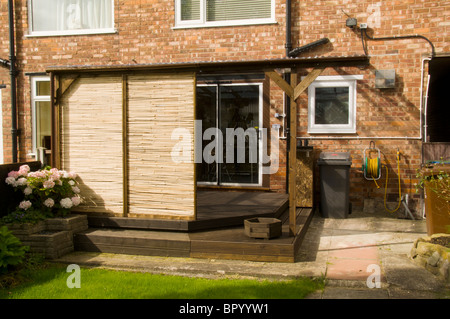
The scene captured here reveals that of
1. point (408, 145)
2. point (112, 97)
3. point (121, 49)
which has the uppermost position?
point (121, 49)

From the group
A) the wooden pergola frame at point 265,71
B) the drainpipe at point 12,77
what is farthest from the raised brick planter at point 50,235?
the drainpipe at point 12,77

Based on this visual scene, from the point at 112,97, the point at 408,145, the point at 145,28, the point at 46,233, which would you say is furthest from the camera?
the point at 145,28

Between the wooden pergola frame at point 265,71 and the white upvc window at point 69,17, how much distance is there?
12.1 feet

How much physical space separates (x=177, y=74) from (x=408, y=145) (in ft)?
16.2

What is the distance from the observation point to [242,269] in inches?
212

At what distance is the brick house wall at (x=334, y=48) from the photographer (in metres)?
8.49

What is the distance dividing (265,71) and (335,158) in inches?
122

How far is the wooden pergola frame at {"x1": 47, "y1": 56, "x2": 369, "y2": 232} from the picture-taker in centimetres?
577

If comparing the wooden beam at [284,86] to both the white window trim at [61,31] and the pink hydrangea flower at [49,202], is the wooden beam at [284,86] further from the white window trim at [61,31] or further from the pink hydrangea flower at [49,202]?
the white window trim at [61,31]

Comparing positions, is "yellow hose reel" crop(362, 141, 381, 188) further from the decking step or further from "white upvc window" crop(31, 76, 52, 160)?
"white upvc window" crop(31, 76, 52, 160)

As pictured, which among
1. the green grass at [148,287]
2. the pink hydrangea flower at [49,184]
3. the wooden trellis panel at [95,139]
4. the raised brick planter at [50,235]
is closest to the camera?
the green grass at [148,287]
